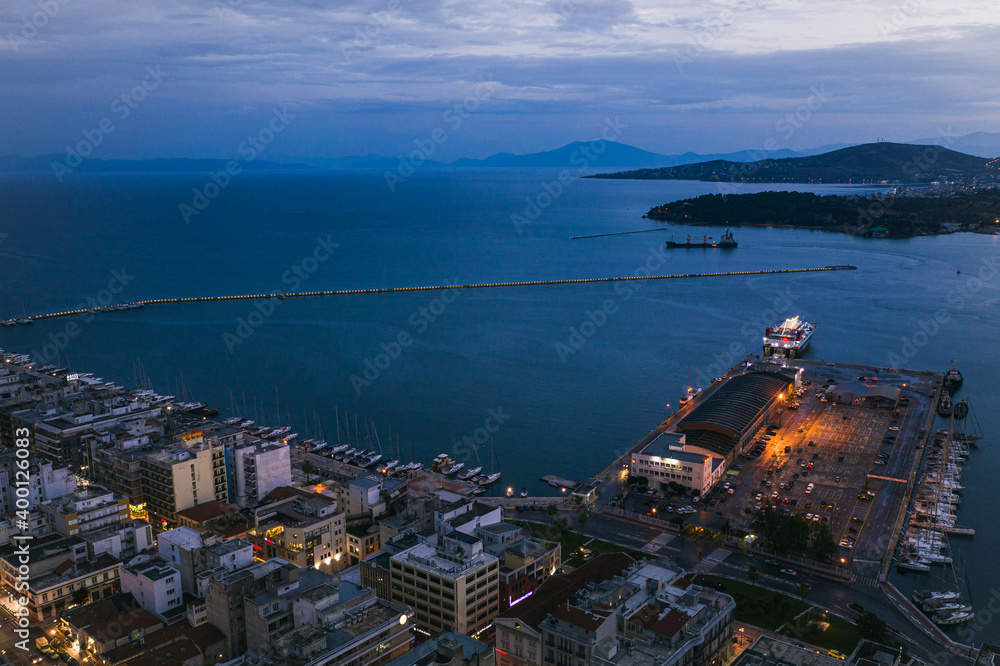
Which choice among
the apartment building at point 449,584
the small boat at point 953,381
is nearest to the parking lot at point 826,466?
the small boat at point 953,381

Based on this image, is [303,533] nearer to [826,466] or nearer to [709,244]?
[826,466]

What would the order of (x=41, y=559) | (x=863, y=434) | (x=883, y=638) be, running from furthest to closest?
(x=863, y=434)
(x=41, y=559)
(x=883, y=638)

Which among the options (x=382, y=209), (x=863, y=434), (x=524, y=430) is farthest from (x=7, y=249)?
(x=863, y=434)

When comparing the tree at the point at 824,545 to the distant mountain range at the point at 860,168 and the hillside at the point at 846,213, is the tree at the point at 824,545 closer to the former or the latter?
the hillside at the point at 846,213

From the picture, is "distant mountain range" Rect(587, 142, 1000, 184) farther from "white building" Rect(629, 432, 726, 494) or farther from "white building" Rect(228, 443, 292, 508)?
"white building" Rect(228, 443, 292, 508)

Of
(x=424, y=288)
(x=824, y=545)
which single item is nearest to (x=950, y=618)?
(x=824, y=545)

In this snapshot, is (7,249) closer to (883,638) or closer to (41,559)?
(41,559)
